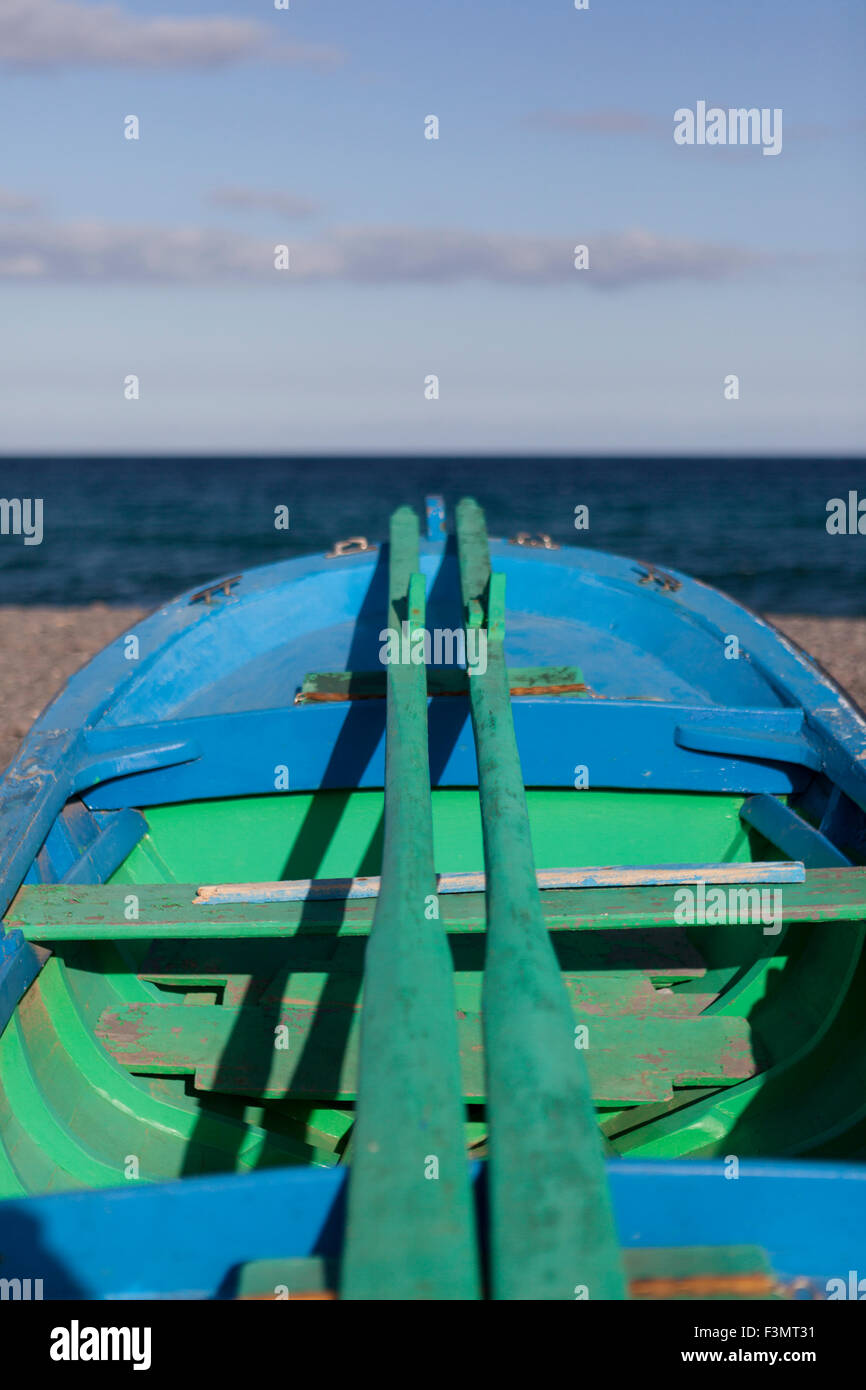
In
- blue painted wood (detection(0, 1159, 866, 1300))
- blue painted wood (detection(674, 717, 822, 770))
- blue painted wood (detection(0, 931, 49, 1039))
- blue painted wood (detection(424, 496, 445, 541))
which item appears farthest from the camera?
blue painted wood (detection(424, 496, 445, 541))

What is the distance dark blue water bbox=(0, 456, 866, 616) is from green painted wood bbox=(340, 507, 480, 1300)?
1615 centimetres

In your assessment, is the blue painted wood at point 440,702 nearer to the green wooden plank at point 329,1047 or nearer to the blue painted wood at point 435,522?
the blue painted wood at point 435,522

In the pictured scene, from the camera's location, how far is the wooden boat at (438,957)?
3.64 ft

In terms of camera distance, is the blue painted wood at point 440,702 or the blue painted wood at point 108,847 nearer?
the blue painted wood at point 108,847

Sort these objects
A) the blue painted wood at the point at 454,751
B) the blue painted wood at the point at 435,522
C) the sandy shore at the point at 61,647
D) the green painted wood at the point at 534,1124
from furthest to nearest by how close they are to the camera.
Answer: the sandy shore at the point at 61,647
the blue painted wood at the point at 435,522
the blue painted wood at the point at 454,751
the green painted wood at the point at 534,1124

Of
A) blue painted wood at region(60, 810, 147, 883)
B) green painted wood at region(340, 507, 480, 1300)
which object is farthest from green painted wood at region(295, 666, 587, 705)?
green painted wood at region(340, 507, 480, 1300)

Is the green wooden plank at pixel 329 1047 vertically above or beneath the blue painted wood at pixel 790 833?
beneath

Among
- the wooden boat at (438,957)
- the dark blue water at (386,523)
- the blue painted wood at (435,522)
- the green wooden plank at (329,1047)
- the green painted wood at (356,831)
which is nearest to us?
the wooden boat at (438,957)

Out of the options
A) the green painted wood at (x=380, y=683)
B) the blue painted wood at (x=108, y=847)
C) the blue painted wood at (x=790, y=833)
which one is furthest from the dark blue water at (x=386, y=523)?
the blue painted wood at (x=108, y=847)

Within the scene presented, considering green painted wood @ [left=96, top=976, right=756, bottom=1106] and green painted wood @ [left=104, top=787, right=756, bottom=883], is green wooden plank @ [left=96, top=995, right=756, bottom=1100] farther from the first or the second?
green painted wood @ [left=104, top=787, right=756, bottom=883]

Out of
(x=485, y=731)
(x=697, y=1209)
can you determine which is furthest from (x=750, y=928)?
(x=697, y=1209)

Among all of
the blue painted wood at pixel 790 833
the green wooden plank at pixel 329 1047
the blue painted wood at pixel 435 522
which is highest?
the blue painted wood at pixel 435 522

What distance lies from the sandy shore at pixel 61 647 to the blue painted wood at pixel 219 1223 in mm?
5947

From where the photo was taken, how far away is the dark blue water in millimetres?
20062
